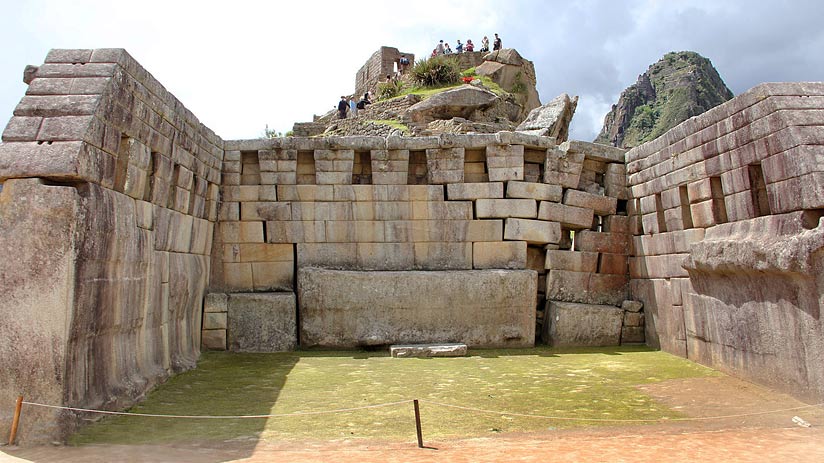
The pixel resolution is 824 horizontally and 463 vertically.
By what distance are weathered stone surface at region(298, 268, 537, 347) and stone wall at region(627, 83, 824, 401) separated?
2.28m

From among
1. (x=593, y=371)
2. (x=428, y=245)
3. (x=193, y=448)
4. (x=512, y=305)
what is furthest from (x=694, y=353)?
(x=193, y=448)

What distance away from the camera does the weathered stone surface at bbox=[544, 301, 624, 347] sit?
33.5 ft

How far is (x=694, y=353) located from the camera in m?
8.79

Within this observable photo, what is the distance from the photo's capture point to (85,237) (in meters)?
5.71

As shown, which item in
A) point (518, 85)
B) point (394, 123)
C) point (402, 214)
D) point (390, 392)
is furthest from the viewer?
point (518, 85)

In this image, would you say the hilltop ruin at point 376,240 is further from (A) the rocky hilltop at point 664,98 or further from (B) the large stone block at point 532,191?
(A) the rocky hilltop at point 664,98

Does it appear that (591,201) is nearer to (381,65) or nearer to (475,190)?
(475,190)

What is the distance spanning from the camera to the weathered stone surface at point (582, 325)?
33.5 feet

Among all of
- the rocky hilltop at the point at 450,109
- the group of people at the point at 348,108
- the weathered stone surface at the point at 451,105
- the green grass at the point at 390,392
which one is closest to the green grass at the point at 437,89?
the rocky hilltop at the point at 450,109

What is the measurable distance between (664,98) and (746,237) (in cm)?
4396

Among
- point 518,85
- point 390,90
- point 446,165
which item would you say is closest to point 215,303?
point 446,165

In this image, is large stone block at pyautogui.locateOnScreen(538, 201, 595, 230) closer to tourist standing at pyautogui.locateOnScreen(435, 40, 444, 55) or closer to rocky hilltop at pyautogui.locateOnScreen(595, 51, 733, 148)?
tourist standing at pyautogui.locateOnScreen(435, 40, 444, 55)

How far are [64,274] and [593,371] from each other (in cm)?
641

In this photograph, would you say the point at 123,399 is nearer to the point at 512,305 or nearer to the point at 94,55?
the point at 94,55
